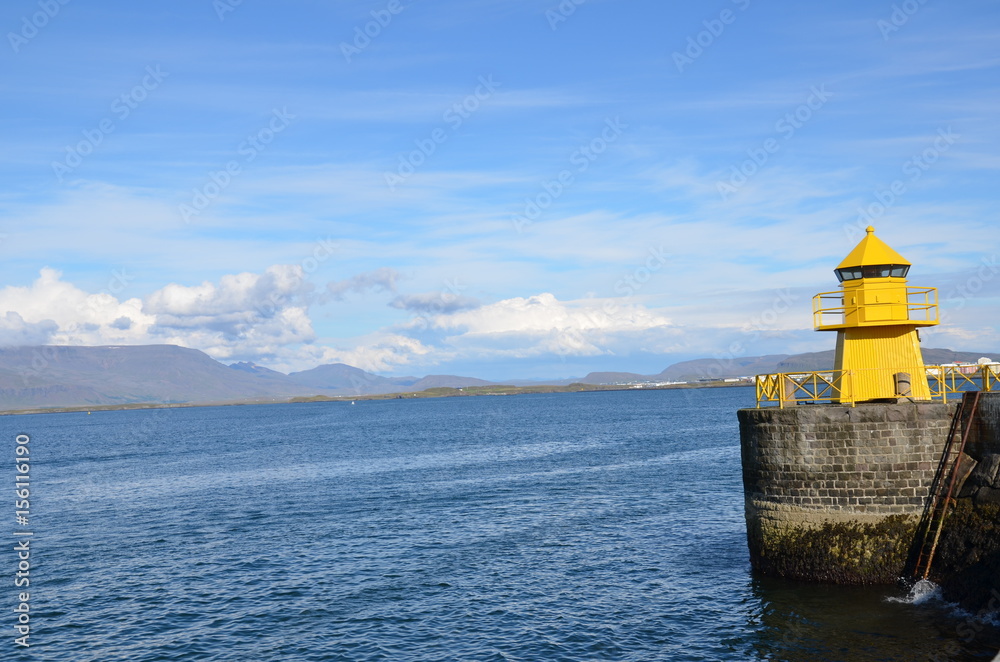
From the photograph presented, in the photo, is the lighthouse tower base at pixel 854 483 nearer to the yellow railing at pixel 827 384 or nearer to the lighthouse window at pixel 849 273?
the yellow railing at pixel 827 384

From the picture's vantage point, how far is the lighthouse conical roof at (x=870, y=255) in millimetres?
25469

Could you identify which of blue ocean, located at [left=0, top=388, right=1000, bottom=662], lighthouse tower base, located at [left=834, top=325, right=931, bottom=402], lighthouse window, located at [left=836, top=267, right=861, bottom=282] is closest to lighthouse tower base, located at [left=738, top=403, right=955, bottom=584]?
blue ocean, located at [left=0, top=388, right=1000, bottom=662]

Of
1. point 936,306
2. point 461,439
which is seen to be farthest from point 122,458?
point 936,306

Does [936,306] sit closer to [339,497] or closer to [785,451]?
[785,451]

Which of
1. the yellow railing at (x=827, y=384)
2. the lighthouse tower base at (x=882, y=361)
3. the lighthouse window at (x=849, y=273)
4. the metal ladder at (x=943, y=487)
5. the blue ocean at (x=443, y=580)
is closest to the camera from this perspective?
the blue ocean at (x=443, y=580)

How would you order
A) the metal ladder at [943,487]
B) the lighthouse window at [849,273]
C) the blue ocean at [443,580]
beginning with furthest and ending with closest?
1. the lighthouse window at [849,273]
2. the metal ladder at [943,487]
3. the blue ocean at [443,580]

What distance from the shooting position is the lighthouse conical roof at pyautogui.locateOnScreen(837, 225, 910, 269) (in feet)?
83.6

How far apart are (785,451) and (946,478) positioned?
168 inches

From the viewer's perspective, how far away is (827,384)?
2489 centimetres

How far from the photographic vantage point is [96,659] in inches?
793

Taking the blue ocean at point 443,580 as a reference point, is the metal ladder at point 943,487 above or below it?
above

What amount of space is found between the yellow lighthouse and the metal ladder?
290 centimetres

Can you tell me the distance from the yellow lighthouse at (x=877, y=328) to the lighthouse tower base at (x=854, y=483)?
9.61ft

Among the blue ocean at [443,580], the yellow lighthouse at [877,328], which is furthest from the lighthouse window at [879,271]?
the blue ocean at [443,580]
